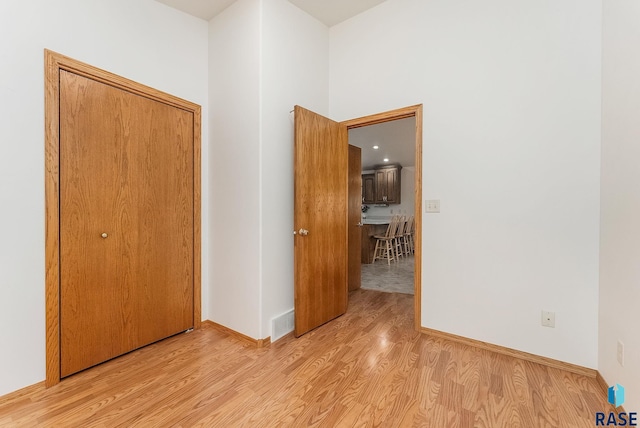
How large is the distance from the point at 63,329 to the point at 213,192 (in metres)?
1.45

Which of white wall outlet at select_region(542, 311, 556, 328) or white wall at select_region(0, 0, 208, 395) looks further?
white wall outlet at select_region(542, 311, 556, 328)

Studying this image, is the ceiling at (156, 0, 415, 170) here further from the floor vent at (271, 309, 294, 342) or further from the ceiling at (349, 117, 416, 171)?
the floor vent at (271, 309, 294, 342)

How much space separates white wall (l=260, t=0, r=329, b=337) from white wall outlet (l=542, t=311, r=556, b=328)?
6.56 ft

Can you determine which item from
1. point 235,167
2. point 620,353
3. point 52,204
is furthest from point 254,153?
point 620,353

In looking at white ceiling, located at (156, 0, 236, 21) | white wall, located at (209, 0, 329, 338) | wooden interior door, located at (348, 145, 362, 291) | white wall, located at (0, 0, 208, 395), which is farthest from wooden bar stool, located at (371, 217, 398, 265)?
white wall, located at (0, 0, 208, 395)

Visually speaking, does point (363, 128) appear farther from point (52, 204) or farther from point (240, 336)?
point (52, 204)

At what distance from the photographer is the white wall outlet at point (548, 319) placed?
1.95 meters

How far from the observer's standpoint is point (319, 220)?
260cm

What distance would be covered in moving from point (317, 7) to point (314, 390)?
3252 mm

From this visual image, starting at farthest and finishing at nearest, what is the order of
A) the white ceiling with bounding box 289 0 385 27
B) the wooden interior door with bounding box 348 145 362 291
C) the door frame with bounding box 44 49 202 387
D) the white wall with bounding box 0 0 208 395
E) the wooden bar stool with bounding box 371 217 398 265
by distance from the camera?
the wooden bar stool with bounding box 371 217 398 265 < the wooden interior door with bounding box 348 145 362 291 < the white ceiling with bounding box 289 0 385 27 < the door frame with bounding box 44 49 202 387 < the white wall with bounding box 0 0 208 395

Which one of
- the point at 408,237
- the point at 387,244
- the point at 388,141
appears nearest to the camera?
the point at 388,141

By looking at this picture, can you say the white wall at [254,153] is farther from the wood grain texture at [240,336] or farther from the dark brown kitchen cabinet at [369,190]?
the dark brown kitchen cabinet at [369,190]

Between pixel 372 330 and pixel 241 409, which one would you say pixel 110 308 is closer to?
pixel 241 409

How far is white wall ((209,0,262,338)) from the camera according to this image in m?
2.28
